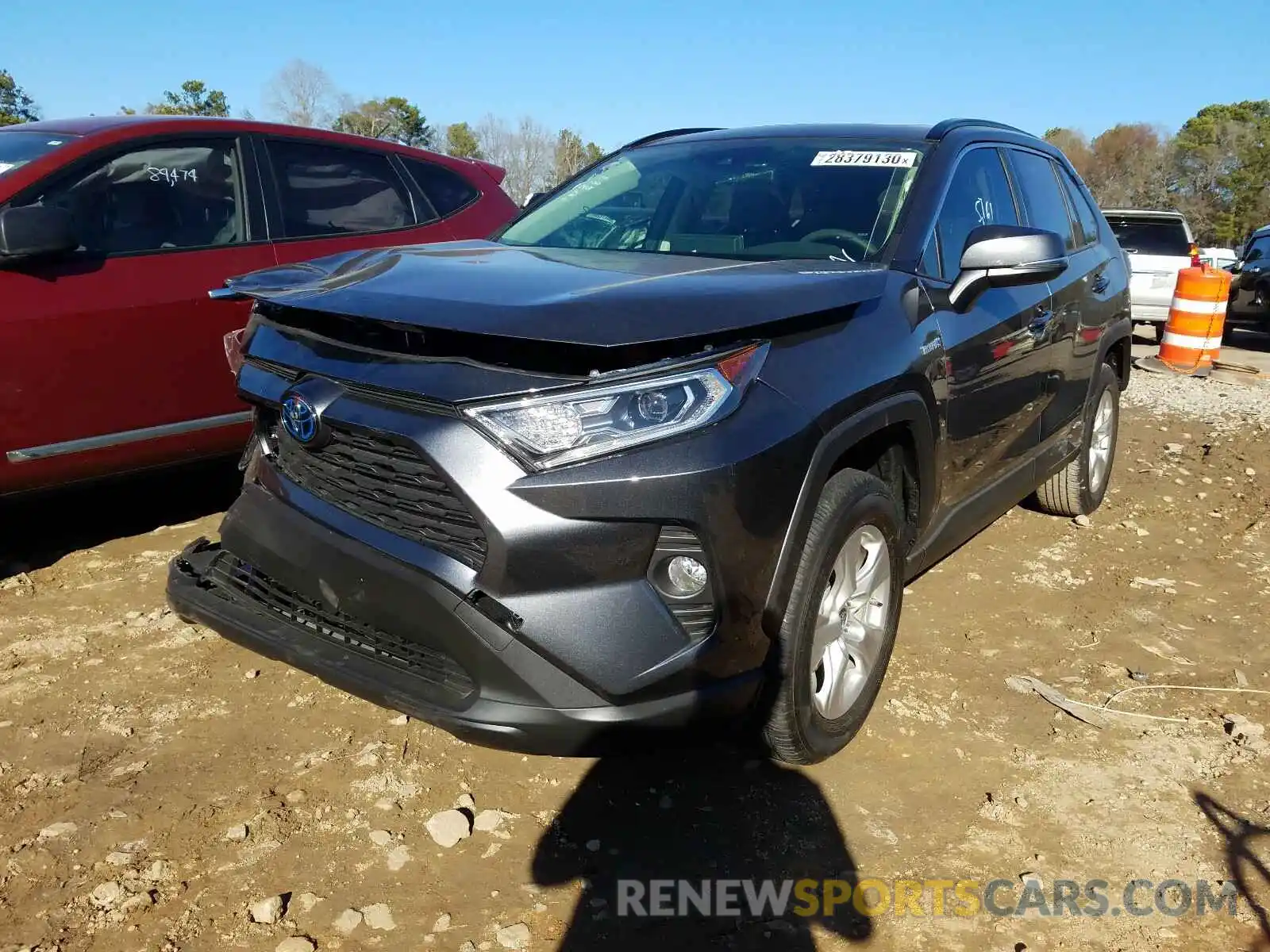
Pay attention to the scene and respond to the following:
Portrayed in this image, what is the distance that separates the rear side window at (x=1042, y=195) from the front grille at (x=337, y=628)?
3.09 meters

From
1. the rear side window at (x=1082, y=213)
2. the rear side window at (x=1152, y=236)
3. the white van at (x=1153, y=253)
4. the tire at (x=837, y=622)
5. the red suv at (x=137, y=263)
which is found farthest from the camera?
the rear side window at (x=1152, y=236)

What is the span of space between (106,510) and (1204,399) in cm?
825

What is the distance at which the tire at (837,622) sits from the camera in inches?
94.0

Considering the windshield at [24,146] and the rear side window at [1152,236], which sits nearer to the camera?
the windshield at [24,146]

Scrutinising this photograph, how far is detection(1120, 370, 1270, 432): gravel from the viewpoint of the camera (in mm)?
7574

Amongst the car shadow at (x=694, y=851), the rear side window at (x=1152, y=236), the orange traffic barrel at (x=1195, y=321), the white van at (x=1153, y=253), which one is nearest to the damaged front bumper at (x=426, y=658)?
the car shadow at (x=694, y=851)

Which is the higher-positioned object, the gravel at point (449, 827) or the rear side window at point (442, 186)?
the rear side window at point (442, 186)

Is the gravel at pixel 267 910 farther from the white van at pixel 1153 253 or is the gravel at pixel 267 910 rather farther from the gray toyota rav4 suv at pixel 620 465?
the white van at pixel 1153 253

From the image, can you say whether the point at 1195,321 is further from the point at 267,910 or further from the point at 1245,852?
the point at 267,910

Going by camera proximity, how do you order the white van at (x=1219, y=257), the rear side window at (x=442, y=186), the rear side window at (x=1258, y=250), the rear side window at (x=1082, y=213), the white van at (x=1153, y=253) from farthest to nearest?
the white van at (x=1219, y=257) → the rear side window at (x=1258, y=250) → the white van at (x=1153, y=253) → the rear side window at (x=442, y=186) → the rear side window at (x=1082, y=213)

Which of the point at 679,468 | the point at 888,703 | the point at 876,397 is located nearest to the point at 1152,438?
the point at 888,703

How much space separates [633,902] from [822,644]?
80cm

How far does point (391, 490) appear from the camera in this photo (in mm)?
2217

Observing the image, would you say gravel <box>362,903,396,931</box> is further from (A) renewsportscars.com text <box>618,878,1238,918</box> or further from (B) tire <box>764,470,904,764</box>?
(B) tire <box>764,470,904,764</box>
